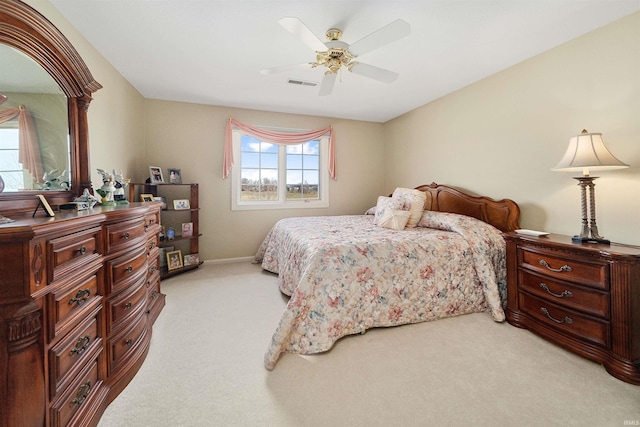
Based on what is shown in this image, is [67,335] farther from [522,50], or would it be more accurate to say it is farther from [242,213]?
[522,50]

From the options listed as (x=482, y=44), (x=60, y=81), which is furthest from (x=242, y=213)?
(x=482, y=44)

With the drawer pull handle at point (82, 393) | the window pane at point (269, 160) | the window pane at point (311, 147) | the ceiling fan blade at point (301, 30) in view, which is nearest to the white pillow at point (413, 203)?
the ceiling fan blade at point (301, 30)

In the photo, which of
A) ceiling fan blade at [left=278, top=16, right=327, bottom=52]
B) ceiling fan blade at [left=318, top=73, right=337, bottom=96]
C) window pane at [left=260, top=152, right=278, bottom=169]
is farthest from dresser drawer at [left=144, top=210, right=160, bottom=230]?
window pane at [left=260, top=152, right=278, bottom=169]

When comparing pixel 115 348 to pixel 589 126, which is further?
pixel 589 126

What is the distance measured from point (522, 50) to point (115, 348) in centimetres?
394

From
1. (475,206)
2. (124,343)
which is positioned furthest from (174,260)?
(475,206)

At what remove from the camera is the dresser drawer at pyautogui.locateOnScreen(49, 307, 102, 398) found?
3.33 feet

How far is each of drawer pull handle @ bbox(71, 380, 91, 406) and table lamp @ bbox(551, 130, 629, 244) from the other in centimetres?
316

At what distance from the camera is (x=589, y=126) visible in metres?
2.16

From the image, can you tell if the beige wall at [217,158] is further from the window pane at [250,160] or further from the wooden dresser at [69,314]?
the wooden dresser at [69,314]

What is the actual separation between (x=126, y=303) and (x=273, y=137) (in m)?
3.18

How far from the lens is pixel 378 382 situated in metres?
1.55

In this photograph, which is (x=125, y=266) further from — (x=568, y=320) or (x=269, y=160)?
(x=269, y=160)

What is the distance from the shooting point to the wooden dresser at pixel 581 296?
1.56 metres
